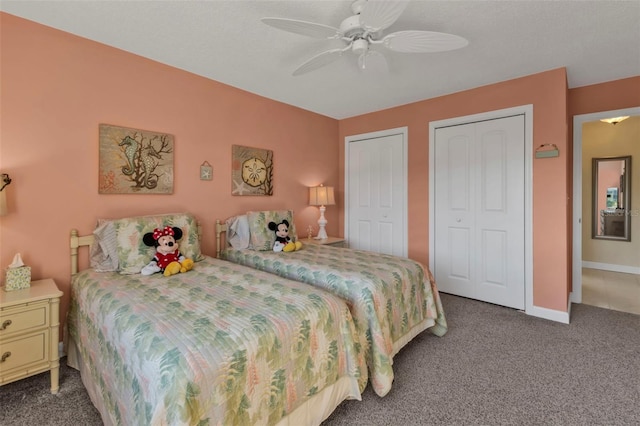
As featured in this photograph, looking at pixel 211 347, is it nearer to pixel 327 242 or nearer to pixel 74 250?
pixel 74 250

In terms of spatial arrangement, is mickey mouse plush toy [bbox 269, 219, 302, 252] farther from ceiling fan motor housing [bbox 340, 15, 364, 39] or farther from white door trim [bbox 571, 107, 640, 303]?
white door trim [bbox 571, 107, 640, 303]

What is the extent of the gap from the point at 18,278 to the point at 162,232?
2.83 feet

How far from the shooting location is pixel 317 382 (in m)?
1.53

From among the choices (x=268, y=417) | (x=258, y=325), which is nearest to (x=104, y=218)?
(x=258, y=325)

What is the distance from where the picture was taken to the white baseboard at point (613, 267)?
181 inches

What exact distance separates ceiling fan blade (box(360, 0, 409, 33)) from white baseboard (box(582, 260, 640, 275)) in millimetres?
5667

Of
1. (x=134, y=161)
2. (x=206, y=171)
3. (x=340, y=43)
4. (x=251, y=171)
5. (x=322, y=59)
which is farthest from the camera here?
(x=251, y=171)

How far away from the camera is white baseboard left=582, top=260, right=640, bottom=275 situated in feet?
15.1

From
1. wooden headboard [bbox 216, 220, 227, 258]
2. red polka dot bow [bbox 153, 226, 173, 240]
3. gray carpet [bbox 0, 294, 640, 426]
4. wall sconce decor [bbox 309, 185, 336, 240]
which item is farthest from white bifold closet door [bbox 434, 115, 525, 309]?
red polka dot bow [bbox 153, 226, 173, 240]

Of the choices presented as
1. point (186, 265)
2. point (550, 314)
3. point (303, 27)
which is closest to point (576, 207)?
point (550, 314)

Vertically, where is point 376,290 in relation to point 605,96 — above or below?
below

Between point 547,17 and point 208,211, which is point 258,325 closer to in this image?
point 208,211

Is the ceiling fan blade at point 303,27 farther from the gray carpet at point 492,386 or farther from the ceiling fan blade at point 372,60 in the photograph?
the gray carpet at point 492,386

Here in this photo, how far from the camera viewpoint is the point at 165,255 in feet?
7.45
